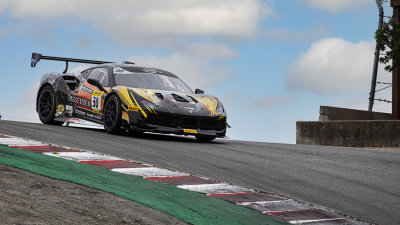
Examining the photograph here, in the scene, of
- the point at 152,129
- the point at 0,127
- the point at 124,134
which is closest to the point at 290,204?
the point at 152,129

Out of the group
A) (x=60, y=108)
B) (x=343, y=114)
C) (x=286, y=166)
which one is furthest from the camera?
(x=343, y=114)

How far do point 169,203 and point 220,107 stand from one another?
5.79 metres

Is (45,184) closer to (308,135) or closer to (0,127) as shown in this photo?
(0,127)

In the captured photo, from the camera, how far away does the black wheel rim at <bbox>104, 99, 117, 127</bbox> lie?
1081cm

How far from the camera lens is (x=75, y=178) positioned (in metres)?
6.09

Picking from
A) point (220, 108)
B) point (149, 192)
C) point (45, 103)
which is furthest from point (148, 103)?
point (149, 192)

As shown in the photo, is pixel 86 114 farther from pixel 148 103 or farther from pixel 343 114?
pixel 343 114

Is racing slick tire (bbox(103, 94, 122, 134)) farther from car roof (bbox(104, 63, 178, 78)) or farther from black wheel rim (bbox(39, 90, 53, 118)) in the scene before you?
black wheel rim (bbox(39, 90, 53, 118))

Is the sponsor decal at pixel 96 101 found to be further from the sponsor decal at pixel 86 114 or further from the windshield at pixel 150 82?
the windshield at pixel 150 82

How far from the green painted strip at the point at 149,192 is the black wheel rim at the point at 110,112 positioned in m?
3.73

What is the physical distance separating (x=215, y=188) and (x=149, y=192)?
0.91 metres

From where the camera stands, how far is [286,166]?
8680mm

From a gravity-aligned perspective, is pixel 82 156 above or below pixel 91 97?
below

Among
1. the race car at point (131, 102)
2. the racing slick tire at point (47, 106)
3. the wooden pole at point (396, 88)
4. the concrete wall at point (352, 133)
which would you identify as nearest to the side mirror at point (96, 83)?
the race car at point (131, 102)
